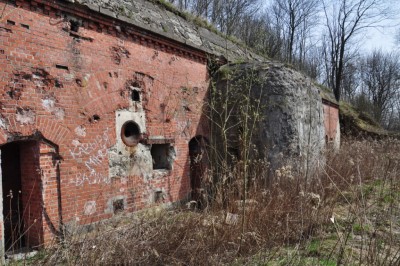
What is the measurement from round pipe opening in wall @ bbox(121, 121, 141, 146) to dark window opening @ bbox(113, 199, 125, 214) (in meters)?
1.13

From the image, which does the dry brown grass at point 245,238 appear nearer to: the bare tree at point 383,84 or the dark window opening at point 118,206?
the dark window opening at point 118,206

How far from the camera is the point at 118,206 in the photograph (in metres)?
6.19

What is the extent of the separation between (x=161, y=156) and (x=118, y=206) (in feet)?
5.94

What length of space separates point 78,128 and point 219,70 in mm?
4700

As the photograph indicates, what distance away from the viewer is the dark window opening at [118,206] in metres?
6.10

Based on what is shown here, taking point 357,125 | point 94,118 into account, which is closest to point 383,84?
point 357,125

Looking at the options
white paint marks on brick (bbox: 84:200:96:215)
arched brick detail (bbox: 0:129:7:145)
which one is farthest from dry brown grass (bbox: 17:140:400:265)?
arched brick detail (bbox: 0:129:7:145)

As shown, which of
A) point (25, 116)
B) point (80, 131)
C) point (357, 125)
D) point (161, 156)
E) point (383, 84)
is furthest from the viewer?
point (383, 84)

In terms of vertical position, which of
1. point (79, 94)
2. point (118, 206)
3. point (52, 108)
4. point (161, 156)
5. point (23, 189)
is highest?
point (79, 94)

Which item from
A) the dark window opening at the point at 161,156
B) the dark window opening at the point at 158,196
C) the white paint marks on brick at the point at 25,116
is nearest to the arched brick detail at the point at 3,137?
the white paint marks on brick at the point at 25,116

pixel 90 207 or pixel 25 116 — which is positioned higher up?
pixel 25 116

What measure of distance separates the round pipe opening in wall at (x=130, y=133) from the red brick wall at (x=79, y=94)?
30cm

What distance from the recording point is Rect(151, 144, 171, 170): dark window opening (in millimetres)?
7594

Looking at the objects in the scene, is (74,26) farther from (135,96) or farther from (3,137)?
(3,137)
